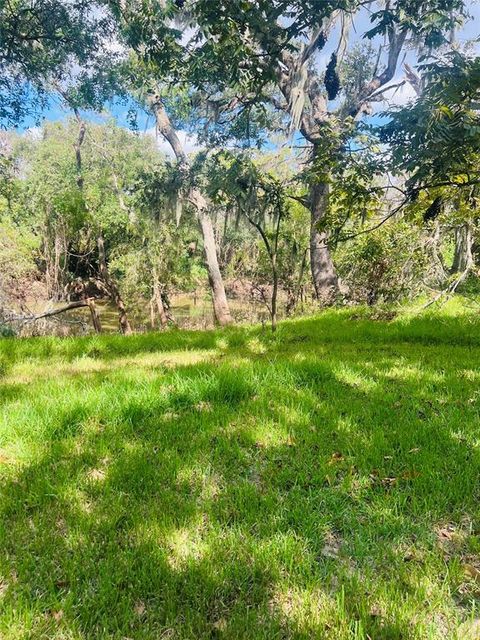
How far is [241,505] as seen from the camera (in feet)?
6.06

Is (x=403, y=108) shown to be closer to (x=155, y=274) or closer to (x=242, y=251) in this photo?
(x=155, y=274)

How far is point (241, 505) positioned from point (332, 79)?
10.8m

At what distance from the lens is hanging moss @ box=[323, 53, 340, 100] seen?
30.6 ft

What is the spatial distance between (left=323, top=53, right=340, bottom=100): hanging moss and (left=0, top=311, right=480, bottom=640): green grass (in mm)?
8768

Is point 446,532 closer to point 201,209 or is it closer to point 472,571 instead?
point 472,571

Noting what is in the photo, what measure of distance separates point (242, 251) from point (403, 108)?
17.7 metres

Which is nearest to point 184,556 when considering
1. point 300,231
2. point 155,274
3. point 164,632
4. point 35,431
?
point 164,632

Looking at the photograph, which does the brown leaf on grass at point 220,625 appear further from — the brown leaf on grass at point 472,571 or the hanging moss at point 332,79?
the hanging moss at point 332,79

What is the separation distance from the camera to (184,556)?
5.05 feet

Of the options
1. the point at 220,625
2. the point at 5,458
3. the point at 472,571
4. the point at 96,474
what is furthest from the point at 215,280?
the point at 220,625

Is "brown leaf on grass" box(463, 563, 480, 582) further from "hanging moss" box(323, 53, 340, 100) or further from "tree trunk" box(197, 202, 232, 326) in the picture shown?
"tree trunk" box(197, 202, 232, 326)

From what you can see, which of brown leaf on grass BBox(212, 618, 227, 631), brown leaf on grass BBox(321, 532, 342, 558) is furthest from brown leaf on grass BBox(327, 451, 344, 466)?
brown leaf on grass BBox(212, 618, 227, 631)

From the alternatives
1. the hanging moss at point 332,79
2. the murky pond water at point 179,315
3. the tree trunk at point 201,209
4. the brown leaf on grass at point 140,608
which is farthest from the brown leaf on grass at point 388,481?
the murky pond water at point 179,315

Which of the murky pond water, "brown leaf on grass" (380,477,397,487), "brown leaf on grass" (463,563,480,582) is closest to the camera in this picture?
→ "brown leaf on grass" (463,563,480,582)
